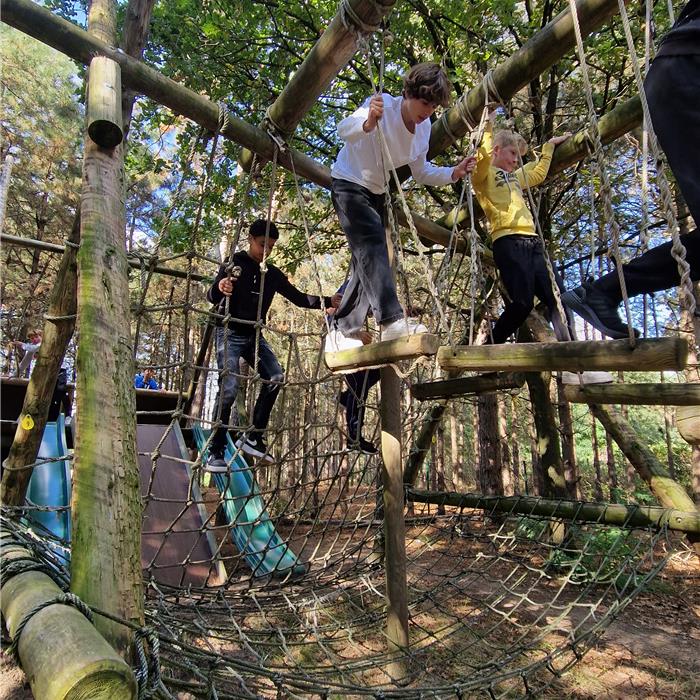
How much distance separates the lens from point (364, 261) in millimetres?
2039

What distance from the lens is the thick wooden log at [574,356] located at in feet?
4.31

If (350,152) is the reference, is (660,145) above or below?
below

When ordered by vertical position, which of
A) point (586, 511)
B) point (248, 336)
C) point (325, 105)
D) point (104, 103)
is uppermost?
point (325, 105)

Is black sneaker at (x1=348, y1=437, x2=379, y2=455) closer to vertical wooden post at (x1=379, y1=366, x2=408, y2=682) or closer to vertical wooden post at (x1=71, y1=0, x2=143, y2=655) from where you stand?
vertical wooden post at (x1=379, y1=366, x2=408, y2=682)

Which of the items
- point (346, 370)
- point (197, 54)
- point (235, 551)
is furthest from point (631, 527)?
point (197, 54)

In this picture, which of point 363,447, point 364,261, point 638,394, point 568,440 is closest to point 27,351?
point 363,447

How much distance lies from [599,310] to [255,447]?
6.42ft

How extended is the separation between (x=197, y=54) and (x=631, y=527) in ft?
14.3

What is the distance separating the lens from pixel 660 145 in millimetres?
1484

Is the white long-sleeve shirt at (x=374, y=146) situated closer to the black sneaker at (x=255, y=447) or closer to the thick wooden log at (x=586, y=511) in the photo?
the black sneaker at (x=255, y=447)

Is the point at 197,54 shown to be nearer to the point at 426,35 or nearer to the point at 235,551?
the point at 426,35

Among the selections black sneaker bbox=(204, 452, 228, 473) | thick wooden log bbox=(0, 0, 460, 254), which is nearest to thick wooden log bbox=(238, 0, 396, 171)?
thick wooden log bbox=(0, 0, 460, 254)

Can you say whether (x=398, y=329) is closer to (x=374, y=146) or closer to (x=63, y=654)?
(x=374, y=146)

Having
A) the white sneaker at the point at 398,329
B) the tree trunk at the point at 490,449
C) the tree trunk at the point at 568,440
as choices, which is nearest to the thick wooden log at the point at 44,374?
the white sneaker at the point at 398,329
